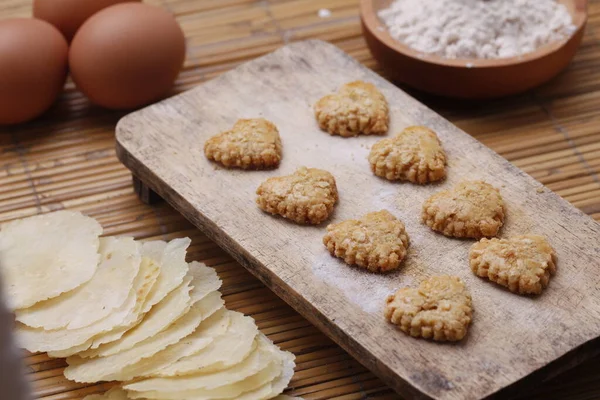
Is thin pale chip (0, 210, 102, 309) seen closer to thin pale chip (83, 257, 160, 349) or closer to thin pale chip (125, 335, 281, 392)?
thin pale chip (83, 257, 160, 349)

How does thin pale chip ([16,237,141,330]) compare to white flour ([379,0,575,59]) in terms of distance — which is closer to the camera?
thin pale chip ([16,237,141,330])

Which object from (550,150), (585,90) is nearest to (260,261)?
(550,150)

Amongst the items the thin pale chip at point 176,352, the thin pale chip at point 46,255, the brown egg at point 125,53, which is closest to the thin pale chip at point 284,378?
the thin pale chip at point 176,352

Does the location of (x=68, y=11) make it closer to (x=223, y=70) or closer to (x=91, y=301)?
(x=223, y=70)

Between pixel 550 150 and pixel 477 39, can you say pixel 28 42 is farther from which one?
pixel 550 150

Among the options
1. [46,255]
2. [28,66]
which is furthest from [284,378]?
[28,66]

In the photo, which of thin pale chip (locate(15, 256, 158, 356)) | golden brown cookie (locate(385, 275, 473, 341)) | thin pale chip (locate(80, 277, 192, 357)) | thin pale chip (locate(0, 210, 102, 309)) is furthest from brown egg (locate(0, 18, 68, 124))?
golden brown cookie (locate(385, 275, 473, 341))
